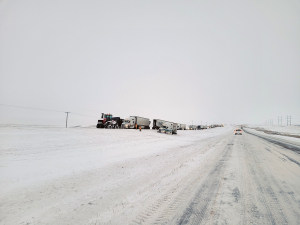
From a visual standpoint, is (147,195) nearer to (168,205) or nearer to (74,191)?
(168,205)

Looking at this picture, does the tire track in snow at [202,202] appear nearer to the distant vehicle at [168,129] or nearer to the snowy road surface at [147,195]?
the snowy road surface at [147,195]

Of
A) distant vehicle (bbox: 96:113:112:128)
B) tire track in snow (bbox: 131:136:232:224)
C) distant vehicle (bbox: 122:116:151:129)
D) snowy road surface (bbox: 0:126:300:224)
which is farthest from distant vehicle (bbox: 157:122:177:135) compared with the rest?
tire track in snow (bbox: 131:136:232:224)

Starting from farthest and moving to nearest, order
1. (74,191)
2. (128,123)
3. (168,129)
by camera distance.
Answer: (128,123) < (168,129) < (74,191)

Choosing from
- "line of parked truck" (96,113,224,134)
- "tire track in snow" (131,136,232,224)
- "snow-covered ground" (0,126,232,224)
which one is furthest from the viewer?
"line of parked truck" (96,113,224,134)

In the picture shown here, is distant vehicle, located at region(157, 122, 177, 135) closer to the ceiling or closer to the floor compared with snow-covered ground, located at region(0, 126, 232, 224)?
closer to the ceiling

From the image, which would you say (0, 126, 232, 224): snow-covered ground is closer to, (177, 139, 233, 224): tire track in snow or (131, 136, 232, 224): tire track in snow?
(131, 136, 232, 224): tire track in snow

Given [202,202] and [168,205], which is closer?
[168,205]

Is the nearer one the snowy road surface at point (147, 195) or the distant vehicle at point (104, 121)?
the snowy road surface at point (147, 195)

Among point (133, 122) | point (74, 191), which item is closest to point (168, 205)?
point (74, 191)

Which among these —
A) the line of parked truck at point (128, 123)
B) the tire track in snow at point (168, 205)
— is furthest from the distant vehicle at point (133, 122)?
the tire track in snow at point (168, 205)

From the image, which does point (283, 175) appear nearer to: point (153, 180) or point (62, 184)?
point (153, 180)

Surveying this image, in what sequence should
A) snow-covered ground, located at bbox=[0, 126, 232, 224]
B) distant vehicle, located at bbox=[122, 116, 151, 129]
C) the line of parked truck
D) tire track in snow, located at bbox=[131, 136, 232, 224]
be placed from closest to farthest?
tire track in snow, located at bbox=[131, 136, 232, 224] → snow-covered ground, located at bbox=[0, 126, 232, 224] → the line of parked truck → distant vehicle, located at bbox=[122, 116, 151, 129]

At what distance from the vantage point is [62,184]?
17.7ft

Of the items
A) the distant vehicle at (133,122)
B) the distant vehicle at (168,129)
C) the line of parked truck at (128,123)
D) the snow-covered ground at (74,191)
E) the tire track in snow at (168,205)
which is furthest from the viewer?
the distant vehicle at (133,122)
